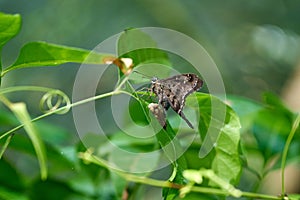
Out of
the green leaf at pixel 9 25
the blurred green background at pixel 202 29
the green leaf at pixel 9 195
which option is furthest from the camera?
the blurred green background at pixel 202 29

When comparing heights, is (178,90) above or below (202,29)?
below

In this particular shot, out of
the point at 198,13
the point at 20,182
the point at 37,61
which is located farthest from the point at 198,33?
the point at 37,61

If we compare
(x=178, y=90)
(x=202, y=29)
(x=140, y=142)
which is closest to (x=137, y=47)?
(x=178, y=90)

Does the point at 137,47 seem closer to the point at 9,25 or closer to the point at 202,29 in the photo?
the point at 9,25

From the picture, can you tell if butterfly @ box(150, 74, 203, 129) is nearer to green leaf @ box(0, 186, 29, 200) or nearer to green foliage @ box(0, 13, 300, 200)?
green foliage @ box(0, 13, 300, 200)

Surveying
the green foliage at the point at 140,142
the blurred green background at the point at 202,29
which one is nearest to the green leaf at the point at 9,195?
the green foliage at the point at 140,142

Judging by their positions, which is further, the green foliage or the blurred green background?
the blurred green background

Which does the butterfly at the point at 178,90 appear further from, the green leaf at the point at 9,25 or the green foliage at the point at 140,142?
the green leaf at the point at 9,25

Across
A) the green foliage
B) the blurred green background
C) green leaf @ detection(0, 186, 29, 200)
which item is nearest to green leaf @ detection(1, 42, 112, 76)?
the green foliage
